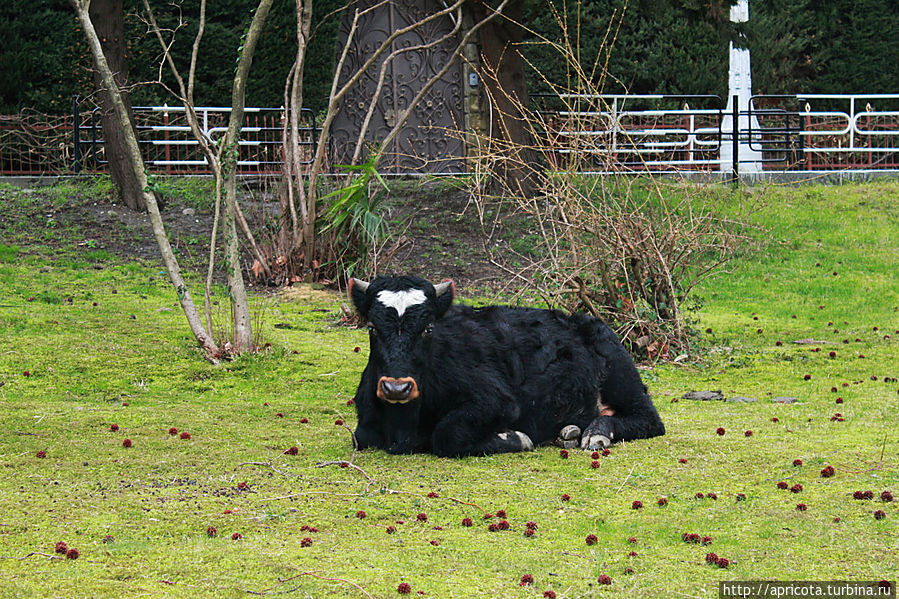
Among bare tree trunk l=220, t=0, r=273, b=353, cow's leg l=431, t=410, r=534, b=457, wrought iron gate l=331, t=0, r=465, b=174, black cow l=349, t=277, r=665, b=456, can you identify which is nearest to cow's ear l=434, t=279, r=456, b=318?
black cow l=349, t=277, r=665, b=456

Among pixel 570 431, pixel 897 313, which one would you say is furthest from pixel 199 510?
pixel 897 313

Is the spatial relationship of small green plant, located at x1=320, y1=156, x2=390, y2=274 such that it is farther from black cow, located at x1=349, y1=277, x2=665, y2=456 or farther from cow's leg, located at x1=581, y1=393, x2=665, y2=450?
cow's leg, located at x1=581, y1=393, x2=665, y2=450

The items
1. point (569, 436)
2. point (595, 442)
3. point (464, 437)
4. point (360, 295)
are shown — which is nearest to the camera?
point (464, 437)

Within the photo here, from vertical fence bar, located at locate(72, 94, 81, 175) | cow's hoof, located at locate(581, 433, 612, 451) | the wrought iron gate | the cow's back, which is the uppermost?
the wrought iron gate

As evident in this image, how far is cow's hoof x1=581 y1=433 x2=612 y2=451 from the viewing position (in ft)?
21.2

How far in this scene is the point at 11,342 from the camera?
374 inches

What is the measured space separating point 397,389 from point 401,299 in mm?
659

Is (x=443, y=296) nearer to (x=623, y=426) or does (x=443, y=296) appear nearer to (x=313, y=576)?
(x=623, y=426)

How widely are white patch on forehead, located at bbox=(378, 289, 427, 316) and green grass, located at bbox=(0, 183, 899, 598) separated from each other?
0.92 meters

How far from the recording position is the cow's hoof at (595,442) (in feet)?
21.2

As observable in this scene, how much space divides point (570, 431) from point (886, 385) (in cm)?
363

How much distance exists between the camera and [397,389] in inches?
222

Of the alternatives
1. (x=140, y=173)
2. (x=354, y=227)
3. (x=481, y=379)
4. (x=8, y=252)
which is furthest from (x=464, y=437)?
(x=8, y=252)

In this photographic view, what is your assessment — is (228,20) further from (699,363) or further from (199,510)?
(199,510)
